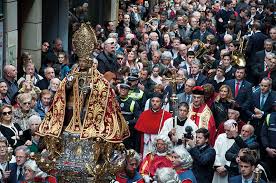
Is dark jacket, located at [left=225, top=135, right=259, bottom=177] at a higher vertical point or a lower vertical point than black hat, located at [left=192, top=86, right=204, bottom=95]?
lower

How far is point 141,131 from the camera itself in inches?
623

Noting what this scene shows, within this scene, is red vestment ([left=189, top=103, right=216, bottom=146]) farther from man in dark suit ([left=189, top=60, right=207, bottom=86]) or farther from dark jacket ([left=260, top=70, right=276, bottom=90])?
dark jacket ([left=260, top=70, right=276, bottom=90])

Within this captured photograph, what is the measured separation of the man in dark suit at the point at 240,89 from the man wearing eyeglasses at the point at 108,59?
2.71 metres

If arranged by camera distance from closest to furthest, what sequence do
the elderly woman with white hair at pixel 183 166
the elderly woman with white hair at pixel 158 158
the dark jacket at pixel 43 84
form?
the elderly woman with white hair at pixel 183 166, the elderly woman with white hair at pixel 158 158, the dark jacket at pixel 43 84

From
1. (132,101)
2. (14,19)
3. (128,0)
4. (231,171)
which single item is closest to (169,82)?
(132,101)

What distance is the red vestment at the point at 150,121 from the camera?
616 inches

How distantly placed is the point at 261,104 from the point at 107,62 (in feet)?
12.5

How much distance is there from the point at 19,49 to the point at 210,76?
5599 mm

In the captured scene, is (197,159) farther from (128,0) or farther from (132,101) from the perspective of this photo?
(128,0)

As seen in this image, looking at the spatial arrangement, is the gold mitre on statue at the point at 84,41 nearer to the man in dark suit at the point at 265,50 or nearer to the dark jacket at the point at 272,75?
the dark jacket at the point at 272,75

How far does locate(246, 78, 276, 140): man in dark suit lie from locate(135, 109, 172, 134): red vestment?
1.95 metres

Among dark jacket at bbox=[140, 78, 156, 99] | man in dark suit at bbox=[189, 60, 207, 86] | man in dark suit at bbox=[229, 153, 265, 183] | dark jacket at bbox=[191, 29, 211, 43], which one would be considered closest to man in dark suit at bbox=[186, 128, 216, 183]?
man in dark suit at bbox=[229, 153, 265, 183]

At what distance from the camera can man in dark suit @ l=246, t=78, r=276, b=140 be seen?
669 inches

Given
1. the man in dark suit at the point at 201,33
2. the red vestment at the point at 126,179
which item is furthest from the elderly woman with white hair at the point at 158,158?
the man in dark suit at the point at 201,33
